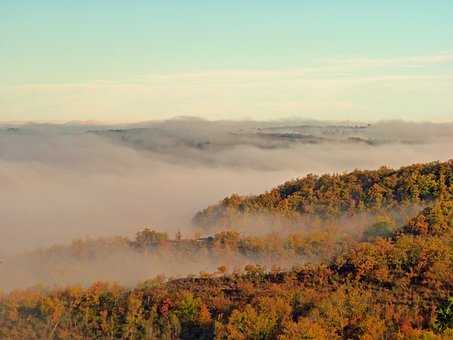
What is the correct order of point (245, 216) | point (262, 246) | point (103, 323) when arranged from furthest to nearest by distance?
1. point (245, 216)
2. point (262, 246)
3. point (103, 323)

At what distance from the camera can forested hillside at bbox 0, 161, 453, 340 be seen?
265ft

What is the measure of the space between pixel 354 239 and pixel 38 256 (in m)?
96.4

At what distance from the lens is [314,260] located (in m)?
125

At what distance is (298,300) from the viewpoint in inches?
3551

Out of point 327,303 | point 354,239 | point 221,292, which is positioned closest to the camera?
point 327,303

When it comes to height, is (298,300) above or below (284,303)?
below

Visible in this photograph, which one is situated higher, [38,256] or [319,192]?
[319,192]

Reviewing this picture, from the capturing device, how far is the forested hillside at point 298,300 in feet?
265

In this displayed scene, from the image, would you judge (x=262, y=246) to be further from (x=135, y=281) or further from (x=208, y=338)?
(x=208, y=338)

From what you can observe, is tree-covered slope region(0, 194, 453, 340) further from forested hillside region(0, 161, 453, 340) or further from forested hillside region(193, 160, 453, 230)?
forested hillside region(193, 160, 453, 230)

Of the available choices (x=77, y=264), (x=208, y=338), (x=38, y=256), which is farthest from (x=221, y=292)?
(x=38, y=256)

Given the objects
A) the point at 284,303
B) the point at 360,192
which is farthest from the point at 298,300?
the point at 360,192

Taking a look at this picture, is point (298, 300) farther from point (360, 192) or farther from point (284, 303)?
point (360, 192)

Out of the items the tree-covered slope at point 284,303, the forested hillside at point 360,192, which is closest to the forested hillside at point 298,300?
the tree-covered slope at point 284,303
